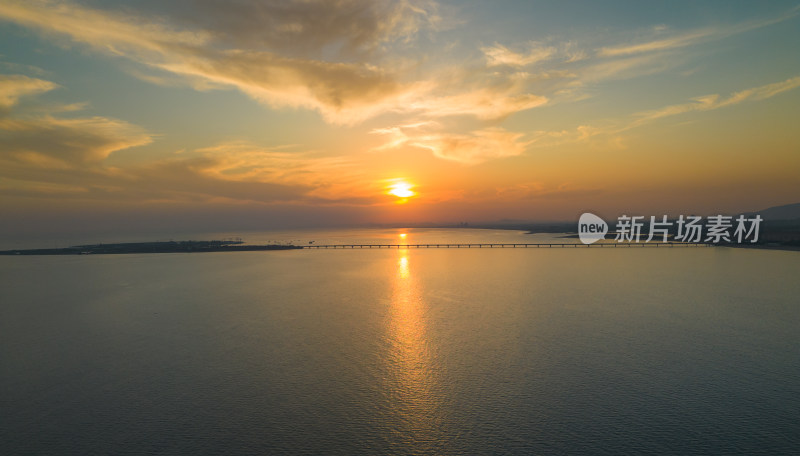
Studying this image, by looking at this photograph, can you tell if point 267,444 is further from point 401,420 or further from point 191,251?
point 191,251

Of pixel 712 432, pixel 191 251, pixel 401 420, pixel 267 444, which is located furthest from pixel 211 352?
pixel 191 251

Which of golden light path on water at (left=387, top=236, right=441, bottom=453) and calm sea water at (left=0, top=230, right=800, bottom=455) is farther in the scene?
golden light path on water at (left=387, top=236, right=441, bottom=453)

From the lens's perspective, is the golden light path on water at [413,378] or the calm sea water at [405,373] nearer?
the calm sea water at [405,373]

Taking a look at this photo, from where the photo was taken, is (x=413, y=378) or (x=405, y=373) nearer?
(x=413, y=378)
